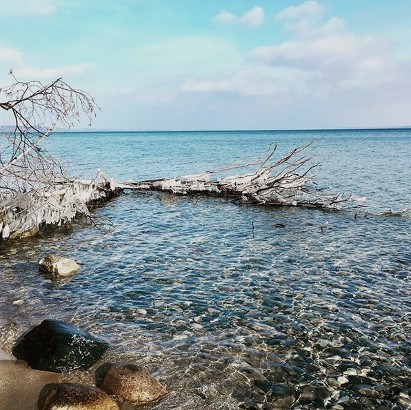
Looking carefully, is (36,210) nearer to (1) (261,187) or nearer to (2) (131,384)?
(2) (131,384)

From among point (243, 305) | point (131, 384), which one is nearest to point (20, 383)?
point (131, 384)

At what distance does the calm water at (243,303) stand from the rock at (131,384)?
0.24 m

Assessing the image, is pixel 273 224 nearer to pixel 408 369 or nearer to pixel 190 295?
pixel 190 295

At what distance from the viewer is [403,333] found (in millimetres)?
8312

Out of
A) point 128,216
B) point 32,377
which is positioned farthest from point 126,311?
point 128,216

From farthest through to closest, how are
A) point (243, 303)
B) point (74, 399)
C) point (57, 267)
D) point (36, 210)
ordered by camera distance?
point (36, 210) → point (57, 267) → point (243, 303) → point (74, 399)

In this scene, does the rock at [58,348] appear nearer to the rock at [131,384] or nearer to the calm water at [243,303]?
the calm water at [243,303]

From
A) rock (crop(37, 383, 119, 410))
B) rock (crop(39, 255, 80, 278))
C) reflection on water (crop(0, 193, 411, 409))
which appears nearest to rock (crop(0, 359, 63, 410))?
rock (crop(37, 383, 119, 410))

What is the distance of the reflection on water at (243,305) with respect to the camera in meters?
6.73

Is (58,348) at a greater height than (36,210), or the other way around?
(36,210)

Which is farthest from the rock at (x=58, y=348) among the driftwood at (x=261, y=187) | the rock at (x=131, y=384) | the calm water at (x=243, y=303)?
the driftwood at (x=261, y=187)

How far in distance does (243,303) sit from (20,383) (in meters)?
5.20

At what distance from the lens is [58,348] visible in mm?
7195

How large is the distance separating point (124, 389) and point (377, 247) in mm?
10924
